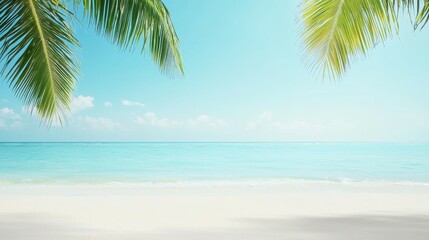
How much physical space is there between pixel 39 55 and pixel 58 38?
0.72 feet

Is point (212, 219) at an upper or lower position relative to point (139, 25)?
lower

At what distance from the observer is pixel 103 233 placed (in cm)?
388

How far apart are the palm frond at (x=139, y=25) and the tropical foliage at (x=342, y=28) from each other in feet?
4.18

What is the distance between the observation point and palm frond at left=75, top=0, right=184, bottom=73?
3332mm

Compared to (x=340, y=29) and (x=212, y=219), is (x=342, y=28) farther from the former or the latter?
(x=212, y=219)

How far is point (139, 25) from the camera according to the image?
356 centimetres

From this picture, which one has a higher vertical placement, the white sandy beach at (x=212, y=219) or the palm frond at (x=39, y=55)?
the palm frond at (x=39, y=55)

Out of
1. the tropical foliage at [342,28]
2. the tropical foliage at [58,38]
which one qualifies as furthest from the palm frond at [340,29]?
the tropical foliage at [58,38]

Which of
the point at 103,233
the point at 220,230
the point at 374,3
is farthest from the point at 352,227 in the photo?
the point at 103,233

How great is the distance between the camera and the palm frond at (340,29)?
3498mm

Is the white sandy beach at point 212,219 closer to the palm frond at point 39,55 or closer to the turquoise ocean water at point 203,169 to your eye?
the palm frond at point 39,55

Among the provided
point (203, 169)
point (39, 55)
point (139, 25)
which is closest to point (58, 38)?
point (39, 55)

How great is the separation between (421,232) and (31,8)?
4216mm

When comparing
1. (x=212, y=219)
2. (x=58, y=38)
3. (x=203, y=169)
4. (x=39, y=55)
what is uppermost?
(x=58, y=38)
